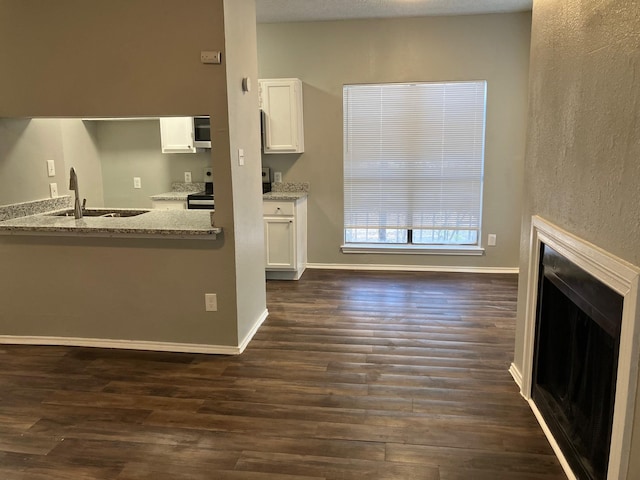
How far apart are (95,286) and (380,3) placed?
3.45m

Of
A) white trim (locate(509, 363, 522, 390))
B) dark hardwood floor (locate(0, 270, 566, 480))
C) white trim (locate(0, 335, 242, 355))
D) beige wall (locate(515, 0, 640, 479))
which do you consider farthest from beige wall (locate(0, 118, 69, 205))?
white trim (locate(509, 363, 522, 390))

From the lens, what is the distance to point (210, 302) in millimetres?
3316

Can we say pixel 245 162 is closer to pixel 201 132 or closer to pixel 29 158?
pixel 29 158

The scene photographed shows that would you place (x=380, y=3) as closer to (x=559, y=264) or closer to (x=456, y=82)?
(x=456, y=82)

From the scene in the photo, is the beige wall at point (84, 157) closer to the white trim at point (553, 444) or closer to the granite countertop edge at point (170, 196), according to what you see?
the granite countertop edge at point (170, 196)

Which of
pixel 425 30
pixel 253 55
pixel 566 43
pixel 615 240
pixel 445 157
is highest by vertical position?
pixel 425 30

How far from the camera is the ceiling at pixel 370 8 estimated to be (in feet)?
14.9

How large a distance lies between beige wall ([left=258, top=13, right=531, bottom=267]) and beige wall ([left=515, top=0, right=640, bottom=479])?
2.58 meters

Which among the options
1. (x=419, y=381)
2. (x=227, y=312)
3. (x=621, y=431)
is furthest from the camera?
(x=227, y=312)

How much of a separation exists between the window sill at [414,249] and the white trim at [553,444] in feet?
9.41

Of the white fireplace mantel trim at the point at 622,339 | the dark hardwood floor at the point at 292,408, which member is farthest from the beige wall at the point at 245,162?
the white fireplace mantel trim at the point at 622,339

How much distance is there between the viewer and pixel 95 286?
340cm

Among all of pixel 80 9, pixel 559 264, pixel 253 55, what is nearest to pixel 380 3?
pixel 253 55

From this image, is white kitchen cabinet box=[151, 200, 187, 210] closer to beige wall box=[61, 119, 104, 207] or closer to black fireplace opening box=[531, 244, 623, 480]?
beige wall box=[61, 119, 104, 207]
